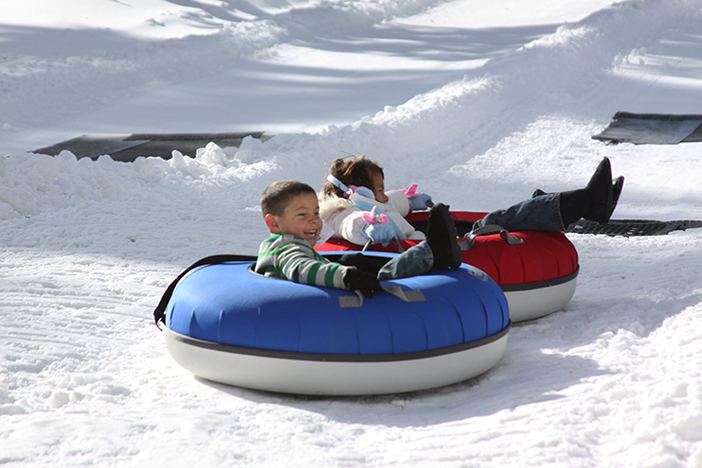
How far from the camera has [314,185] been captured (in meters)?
7.52

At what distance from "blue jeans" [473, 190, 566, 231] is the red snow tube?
0.06 m

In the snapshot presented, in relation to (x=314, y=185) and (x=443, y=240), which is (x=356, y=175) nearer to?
(x=443, y=240)

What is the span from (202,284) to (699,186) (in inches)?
245

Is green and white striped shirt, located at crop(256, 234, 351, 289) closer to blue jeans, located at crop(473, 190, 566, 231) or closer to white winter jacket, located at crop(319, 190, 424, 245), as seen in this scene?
white winter jacket, located at crop(319, 190, 424, 245)

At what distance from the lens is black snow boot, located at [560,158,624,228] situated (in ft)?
13.1

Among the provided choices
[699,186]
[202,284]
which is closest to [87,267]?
[202,284]

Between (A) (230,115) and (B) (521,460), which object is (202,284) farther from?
(A) (230,115)

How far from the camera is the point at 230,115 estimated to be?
36.6ft

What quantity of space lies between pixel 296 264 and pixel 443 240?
2.41 ft

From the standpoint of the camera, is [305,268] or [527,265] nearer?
[305,268]

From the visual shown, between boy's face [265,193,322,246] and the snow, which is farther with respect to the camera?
boy's face [265,193,322,246]

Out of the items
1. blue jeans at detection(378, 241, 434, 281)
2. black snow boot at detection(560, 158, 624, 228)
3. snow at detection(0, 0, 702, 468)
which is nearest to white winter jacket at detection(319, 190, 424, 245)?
blue jeans at detection(378, 241, 434, 281)

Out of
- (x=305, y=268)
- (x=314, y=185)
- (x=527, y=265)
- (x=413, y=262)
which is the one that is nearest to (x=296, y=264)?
(x=305, y=268)

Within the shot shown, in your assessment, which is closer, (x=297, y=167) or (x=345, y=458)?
(x=345, y=458)
